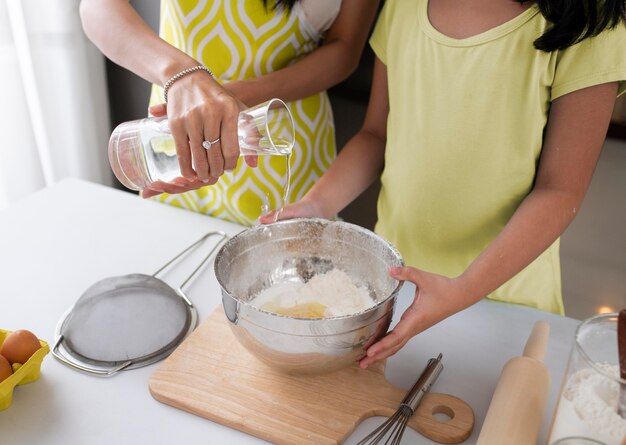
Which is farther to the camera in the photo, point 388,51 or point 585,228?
point 585,228

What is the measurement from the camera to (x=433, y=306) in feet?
2.80

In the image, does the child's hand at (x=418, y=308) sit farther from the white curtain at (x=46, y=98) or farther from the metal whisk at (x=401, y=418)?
the white curtain at (x=46, y=98)

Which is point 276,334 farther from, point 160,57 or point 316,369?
point 160,57

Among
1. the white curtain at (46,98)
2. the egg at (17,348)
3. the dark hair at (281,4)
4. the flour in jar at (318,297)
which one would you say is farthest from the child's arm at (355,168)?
the white curtain at (46,98)

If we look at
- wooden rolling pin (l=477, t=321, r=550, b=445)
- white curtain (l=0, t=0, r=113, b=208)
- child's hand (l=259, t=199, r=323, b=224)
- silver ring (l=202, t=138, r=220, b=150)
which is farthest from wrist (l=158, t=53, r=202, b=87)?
white curtain (l=0, t=0, r=113, b=208)

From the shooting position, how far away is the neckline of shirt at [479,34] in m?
0.98

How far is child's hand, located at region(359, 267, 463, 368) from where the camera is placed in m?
0.83

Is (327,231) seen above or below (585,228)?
above

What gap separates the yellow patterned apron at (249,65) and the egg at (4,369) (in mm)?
648

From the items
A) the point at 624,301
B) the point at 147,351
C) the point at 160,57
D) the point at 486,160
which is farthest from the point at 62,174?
the point at 624,301

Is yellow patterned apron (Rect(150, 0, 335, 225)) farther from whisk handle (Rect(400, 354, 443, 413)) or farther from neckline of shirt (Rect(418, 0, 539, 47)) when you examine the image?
whisk handle (Rect(400, 354, 443, 413))

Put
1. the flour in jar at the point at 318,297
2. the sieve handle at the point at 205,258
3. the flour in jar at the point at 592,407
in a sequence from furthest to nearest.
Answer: the sieve handle at the point at 205,258
the flour in jar at the point at 318,297
the flour in jar at the point at 592,407

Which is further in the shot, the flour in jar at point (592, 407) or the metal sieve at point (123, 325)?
the metal sieve at point (123, 325)

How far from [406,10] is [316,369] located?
27.7 inches
